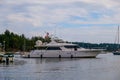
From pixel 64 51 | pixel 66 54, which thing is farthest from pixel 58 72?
pixel 66 54

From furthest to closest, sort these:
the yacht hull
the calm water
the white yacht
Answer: the yacht hull < the white yacht < the calm water

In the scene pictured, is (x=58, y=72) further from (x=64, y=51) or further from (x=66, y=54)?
(x=66, y=54)

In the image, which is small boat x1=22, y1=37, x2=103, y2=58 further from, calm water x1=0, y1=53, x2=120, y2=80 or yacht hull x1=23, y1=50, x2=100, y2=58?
calm water x1=0, y1=53, x2=120, y2=80

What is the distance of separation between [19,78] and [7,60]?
4175 cm

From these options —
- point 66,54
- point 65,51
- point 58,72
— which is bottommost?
point 58,72

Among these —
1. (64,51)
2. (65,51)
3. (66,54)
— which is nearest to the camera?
(64,51)

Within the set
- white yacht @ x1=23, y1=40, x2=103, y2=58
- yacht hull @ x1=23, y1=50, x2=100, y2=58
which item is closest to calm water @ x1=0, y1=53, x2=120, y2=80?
white yacht @ x1=23, y1=40, x2=103, y2=58

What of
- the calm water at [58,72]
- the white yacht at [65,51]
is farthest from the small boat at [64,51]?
the calm water at [58,72]

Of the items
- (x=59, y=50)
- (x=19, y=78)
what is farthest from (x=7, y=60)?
(x=59, y=50)

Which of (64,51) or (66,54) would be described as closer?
(64,51)

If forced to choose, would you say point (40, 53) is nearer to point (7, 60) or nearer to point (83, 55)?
point (83, 55)

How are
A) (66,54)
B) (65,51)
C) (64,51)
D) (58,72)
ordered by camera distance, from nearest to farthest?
(58,72)
(64,51)
(65,51)
(66,54)

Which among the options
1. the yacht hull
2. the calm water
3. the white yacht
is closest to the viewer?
the calm water

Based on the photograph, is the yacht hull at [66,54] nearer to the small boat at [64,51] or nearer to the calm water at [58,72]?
the small boat at [64,51]
